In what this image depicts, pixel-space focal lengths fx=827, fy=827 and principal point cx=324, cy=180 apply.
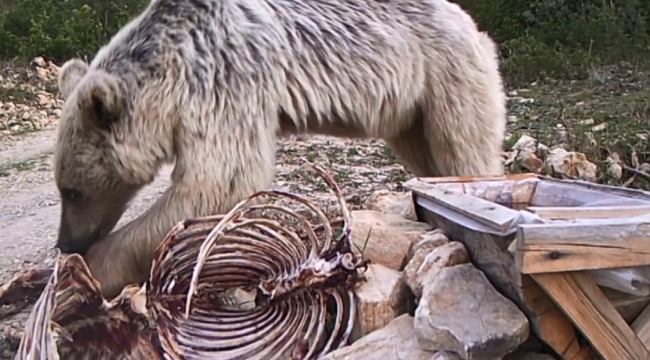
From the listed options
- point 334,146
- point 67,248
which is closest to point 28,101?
point 334,146

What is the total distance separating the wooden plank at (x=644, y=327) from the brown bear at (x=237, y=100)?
5.87 feet

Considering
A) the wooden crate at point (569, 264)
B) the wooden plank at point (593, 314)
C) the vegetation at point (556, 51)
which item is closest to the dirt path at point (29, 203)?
the wooden crate at point (569, 264)

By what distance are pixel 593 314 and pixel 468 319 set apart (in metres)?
0.36

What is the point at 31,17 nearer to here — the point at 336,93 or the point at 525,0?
the point at 525,0

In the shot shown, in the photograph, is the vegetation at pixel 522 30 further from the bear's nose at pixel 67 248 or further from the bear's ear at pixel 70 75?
the bear's nose at pixel 67 248

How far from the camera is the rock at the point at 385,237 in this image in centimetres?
322

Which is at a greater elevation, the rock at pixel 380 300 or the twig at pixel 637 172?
the rock at pixel 380 300

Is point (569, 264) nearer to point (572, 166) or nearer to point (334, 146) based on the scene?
point (572, 166)

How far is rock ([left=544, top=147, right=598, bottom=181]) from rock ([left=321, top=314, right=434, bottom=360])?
2.74m

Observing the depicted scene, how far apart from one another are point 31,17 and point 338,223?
12847mm

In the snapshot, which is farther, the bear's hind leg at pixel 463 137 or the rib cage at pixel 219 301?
the bear's hind leg at pixel 463 137

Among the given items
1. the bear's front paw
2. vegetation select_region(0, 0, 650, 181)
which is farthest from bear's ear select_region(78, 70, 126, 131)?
vegetation select_region(0, 0, 650, 181)

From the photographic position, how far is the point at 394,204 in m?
3.92

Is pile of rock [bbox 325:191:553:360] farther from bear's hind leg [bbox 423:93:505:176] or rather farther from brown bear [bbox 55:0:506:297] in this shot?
bear's hind leg [bbox 423:93:505:176]
